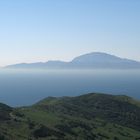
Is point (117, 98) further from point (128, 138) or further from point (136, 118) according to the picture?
point (128, 138)

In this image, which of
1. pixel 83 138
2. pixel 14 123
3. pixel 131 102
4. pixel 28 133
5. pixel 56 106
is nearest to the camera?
pixel 28 133

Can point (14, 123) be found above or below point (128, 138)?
above

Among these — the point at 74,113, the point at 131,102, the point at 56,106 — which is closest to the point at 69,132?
the point at 74,113

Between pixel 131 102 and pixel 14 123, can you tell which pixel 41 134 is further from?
pixel 131 102

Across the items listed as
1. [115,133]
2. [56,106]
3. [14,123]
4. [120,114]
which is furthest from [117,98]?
[14,123]

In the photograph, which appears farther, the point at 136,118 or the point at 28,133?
the point at 136,118

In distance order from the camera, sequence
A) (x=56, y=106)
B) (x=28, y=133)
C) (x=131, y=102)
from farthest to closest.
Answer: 1. (x=131, y=102)
2. (x=56, y=106)
3. (x=28, y=133)
